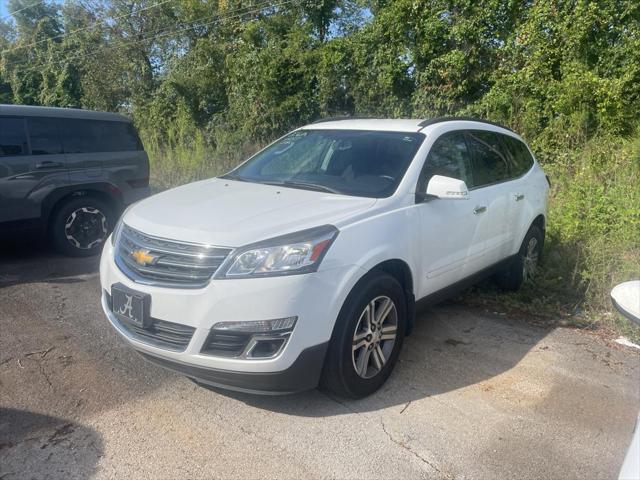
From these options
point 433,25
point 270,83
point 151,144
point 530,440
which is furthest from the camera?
point 151,144

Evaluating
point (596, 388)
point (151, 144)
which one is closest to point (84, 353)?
point (596, 388)

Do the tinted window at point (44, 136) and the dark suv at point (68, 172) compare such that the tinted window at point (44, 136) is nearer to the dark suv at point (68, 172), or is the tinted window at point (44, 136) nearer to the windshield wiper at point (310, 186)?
the dark suv at point (68, 172)

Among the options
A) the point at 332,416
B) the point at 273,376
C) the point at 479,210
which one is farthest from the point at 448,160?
the point at 273,376

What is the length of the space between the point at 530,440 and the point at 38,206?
18.5ft

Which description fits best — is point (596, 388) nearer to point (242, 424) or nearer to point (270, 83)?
point (242, 424)

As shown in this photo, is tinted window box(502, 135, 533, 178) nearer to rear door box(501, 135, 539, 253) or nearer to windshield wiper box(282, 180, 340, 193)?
rear door box(501, 135, 539, 253)

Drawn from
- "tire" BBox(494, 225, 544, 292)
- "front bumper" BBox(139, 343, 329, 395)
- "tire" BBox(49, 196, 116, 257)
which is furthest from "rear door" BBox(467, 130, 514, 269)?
"tire" BBox(49, 196, 116, 257)

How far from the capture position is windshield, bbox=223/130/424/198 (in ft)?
12.6

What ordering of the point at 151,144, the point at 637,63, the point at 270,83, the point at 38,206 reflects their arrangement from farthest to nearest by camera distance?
1. the point at 151,144
2. the point at 270,83
3. the point at 637,63
4. the point at 38,206

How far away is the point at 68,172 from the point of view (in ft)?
20.8

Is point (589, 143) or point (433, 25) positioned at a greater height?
point (433, 25)

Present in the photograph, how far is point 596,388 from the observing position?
12.1 feet

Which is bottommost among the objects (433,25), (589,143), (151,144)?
(151,144)

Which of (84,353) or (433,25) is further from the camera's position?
(433,25)
